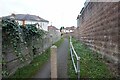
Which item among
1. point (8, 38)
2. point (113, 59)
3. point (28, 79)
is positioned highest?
point (8, 38)

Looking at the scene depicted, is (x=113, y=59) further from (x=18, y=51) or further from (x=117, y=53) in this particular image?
(x=18, y=51)

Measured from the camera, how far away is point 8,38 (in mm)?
6340

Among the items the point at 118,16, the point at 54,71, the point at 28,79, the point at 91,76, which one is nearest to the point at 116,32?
the point at 118,16

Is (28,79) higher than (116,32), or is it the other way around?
(116,32)

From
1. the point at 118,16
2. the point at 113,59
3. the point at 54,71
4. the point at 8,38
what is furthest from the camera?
Result: the point at 113,59

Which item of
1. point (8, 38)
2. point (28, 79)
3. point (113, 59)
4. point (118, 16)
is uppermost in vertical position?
point (118, 16)

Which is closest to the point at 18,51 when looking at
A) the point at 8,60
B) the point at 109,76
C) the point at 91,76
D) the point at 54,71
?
the point at 8,60

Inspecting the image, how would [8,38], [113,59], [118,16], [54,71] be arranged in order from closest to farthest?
[54,71]
[8,38]
[118,16]
[113,59]

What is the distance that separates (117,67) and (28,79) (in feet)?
8.73

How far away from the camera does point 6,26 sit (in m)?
6.07

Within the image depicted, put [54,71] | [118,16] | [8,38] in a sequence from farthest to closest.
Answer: [118,16] < [8,38] < [54,71]

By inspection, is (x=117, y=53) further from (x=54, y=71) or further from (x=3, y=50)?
(x=3, y=50)

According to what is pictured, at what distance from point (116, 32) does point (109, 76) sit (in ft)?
4.61

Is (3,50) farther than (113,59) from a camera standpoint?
No
